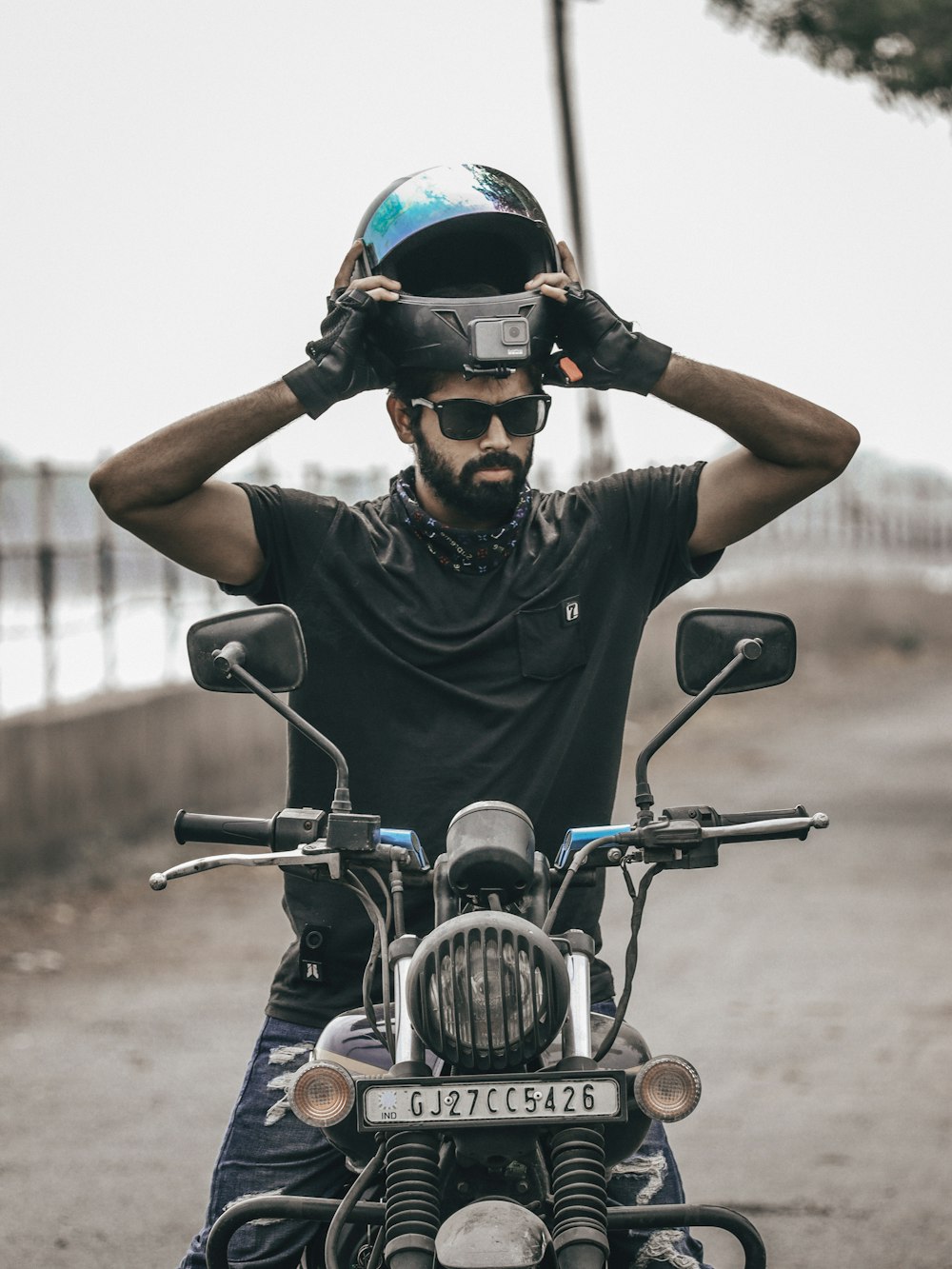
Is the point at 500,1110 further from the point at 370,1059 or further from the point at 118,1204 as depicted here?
the point at 118,1204

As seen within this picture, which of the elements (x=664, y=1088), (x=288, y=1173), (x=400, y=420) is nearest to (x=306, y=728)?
(x=664, y=1088)

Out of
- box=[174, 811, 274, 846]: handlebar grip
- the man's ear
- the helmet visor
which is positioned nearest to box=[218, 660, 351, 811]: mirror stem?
box=[174, 811, 274, 846]: handlebar grip

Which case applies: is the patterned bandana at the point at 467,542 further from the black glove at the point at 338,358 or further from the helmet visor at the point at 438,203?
the helmet visor at the point at 438,203

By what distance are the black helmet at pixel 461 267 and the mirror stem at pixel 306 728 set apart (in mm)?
663

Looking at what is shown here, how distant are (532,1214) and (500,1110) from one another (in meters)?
0.14

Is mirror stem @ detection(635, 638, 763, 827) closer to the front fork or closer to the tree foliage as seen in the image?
the front fork

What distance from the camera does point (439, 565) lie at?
3.55m

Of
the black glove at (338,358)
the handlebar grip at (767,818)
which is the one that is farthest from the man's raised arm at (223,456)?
the handlebar grip at (767,818)

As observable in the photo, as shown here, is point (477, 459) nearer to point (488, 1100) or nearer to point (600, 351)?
point (600, 351)

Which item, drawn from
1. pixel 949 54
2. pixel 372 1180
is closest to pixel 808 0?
pixel 949 54

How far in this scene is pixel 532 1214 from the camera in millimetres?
2471

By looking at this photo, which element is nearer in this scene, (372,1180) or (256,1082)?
(372,1180)

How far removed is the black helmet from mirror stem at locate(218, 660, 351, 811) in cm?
66

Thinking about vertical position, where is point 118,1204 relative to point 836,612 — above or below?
below
